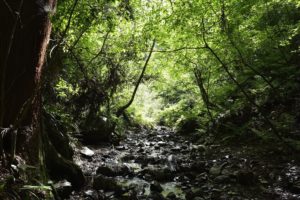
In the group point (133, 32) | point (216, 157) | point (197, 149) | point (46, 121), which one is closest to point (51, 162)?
point (46, 121)

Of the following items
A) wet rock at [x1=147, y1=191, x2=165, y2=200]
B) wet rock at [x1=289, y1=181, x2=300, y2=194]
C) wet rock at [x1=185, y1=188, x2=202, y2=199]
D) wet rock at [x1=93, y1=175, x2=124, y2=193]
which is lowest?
wet rock at [x1=147, y1=191, x2=165, y2=200]

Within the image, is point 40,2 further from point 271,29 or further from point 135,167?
point 271,29

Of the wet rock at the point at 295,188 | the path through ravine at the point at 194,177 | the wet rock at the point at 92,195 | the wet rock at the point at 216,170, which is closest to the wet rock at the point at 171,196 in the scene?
the path through ravine at the point at 194,177

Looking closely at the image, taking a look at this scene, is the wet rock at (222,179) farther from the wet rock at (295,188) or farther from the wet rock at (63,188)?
the wet rock at (63,188)

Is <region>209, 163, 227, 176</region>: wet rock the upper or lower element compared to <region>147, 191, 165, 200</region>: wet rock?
upper

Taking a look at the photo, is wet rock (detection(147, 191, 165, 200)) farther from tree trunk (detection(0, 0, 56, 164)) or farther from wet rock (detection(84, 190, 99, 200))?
tree trunk (detection(0, 0, 56, 164))

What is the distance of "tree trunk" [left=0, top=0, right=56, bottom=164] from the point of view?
4.66 meters

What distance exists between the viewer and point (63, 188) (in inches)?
234

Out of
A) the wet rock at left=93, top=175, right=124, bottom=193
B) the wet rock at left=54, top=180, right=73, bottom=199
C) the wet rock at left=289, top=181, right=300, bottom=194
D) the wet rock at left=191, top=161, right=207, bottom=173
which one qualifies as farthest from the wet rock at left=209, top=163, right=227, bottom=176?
the wet rock at left=54, top=180, right=73, bottom=199

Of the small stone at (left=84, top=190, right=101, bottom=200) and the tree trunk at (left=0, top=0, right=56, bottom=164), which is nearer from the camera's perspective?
the tree trunk at (left=0, top=0, right=56, bottom=164)

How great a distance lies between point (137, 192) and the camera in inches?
270

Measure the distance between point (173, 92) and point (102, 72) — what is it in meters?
12.0

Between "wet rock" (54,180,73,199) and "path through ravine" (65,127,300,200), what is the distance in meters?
0.03

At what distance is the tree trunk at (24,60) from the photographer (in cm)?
466
